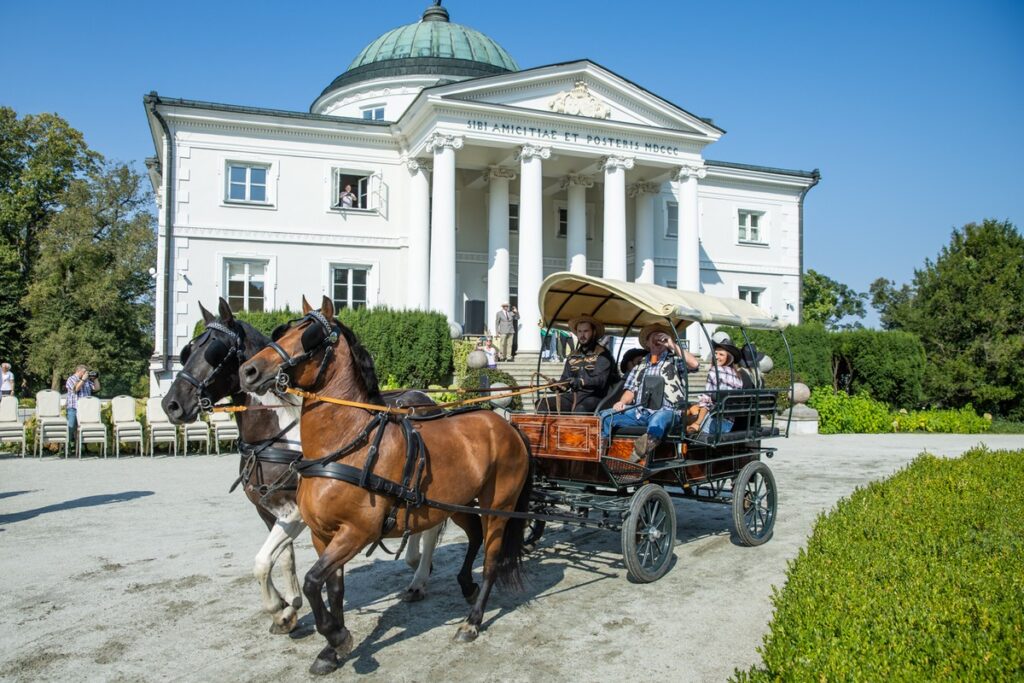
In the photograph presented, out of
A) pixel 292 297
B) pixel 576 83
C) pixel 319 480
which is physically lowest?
pixel 319 480

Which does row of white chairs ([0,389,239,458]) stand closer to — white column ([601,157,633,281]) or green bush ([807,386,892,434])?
white column ([601,157,633,281])

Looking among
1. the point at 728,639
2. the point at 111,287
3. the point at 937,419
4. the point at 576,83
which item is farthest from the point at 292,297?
the point at 728,639

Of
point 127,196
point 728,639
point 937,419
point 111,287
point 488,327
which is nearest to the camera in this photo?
point 728,639

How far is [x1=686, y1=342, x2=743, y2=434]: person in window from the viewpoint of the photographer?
809cm

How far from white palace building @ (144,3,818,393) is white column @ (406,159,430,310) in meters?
0.06

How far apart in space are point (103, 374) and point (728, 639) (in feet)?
139

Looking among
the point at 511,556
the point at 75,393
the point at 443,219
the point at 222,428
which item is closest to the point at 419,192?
the point at 443,219

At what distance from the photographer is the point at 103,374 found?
4078 cm

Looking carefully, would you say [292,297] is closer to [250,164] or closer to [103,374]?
[250,164]

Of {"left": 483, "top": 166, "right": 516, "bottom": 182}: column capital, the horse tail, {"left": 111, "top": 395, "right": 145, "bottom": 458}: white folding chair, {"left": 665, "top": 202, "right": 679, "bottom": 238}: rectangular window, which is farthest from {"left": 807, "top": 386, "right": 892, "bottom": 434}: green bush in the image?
the horse tail

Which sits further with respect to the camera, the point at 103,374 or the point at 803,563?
the point at 103,374

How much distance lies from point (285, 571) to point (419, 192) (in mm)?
23715

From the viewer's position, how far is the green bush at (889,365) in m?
28.1

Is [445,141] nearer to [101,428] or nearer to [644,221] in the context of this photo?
[644,221]
